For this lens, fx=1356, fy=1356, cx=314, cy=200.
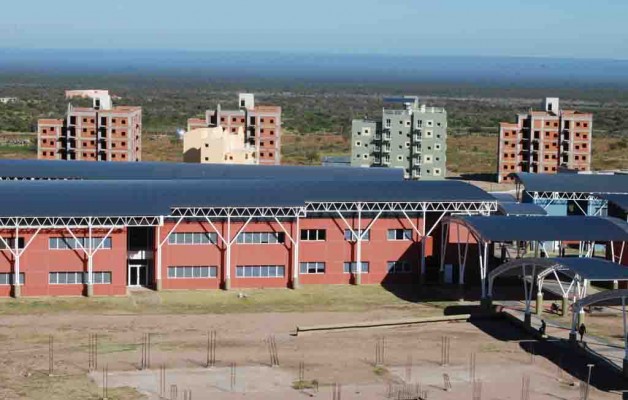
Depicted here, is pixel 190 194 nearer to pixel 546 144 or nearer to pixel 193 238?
pixel 193 238

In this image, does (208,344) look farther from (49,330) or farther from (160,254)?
(160,254)

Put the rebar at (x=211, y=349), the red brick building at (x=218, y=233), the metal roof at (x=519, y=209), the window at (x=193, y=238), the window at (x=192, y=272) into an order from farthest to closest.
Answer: the metal roof at (x=519, y=209), the window at (x=192, y=272), the window at (x=193, y=238), the red brick building at (x=218, y=233), the rebar at (x=211, y=349)

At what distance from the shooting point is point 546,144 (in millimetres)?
121500

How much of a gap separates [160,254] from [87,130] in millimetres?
52979

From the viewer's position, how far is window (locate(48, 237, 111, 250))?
63344mm

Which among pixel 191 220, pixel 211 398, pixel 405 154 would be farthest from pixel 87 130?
pixel 211 398

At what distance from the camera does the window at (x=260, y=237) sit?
66.8m

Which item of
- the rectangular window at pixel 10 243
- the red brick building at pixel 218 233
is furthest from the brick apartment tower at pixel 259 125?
the rectangular window at pixel 10 243

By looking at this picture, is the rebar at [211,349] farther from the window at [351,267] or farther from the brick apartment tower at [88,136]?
the brick apartment tower at [88,136]

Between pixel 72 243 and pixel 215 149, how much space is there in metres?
38.3

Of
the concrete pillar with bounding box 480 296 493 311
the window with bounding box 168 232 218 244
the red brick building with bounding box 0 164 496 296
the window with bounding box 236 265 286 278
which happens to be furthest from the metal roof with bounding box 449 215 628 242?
the window with bounding box 168 232 218 244

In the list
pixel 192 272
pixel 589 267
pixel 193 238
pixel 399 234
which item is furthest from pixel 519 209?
pixel 589 267

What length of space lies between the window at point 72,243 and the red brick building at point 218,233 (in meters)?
0.05

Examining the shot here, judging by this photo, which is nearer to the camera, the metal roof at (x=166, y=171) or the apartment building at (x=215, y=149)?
the metal roof at (x=166, y=171)
